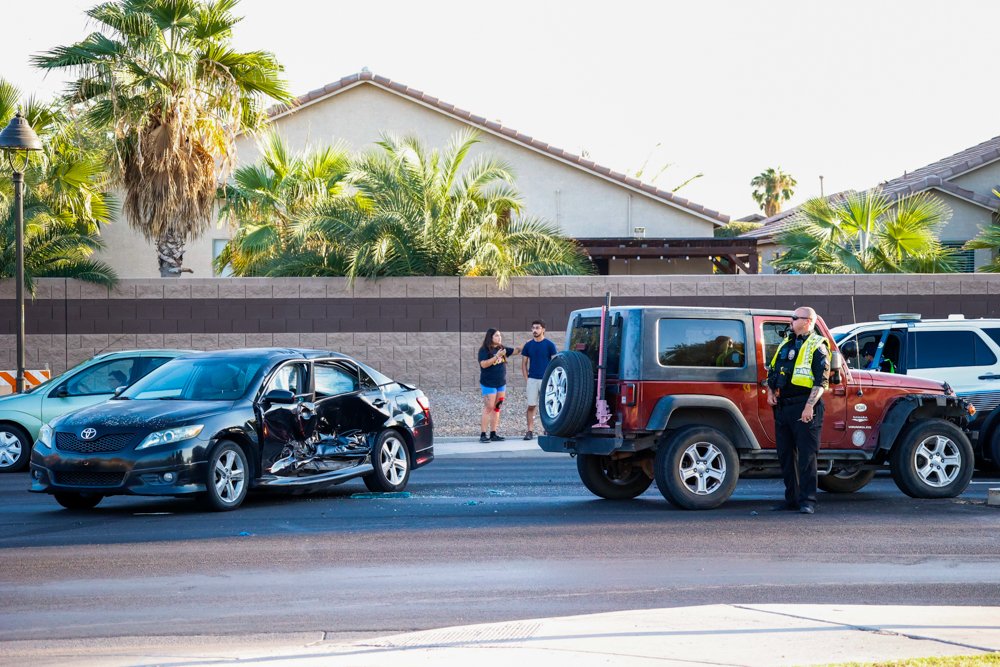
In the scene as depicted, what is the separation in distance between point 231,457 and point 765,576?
5.48 m

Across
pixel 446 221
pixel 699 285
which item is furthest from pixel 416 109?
pixel 699 285

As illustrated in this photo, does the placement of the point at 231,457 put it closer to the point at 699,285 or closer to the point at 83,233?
the point at 699,285

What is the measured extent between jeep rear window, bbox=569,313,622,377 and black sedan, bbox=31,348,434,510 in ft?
7.92

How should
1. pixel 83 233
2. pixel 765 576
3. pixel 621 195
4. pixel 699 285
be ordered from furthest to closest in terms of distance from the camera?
pixel 621 195, pixel 83 233, pixel 699 285, pixel 765 576

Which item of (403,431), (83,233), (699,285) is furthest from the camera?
(83,233)

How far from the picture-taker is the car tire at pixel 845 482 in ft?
45.3

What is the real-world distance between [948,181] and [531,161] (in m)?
11.4

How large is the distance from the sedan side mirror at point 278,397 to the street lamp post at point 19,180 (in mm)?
8027

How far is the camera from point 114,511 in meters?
12.7

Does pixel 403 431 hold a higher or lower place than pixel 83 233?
lower

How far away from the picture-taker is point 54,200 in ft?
85.6

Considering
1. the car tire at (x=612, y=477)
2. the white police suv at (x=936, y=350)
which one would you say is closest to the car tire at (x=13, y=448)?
the car tire at (x=612, y=477)

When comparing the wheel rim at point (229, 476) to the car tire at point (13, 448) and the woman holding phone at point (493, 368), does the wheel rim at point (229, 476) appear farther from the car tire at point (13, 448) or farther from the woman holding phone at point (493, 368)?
the woman holding phone at point (493, 368)

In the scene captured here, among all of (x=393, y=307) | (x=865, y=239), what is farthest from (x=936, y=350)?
(x=393, y=307)
